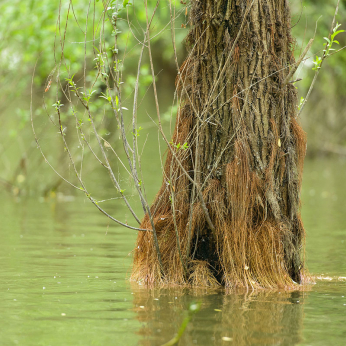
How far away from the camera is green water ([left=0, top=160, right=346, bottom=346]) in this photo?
416cm

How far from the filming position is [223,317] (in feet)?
15.3

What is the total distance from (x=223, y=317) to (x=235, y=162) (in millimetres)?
1450

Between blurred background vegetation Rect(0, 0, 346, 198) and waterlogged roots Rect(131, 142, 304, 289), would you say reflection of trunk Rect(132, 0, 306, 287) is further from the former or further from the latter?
blurred background vegetation Rect(0, 0, 346, 198)

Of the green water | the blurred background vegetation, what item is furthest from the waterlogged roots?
the blurred background vegetation

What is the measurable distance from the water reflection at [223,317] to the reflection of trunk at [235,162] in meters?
0.33

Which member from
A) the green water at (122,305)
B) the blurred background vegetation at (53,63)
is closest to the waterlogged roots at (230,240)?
the green water at (122,305)

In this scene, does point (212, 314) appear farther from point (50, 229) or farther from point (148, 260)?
point (50, 229)

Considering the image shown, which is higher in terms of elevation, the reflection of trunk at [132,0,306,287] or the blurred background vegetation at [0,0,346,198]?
the blurred background vegetation at [0,0,346,198]

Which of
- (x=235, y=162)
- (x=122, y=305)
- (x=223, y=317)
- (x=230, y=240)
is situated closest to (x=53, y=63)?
(x=235, y=162)

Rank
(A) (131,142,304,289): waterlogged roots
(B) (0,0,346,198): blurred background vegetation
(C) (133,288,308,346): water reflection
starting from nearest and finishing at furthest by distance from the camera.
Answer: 1. (C) (133,288,308,346): water reflection
2. (A) (131,142,304,289): waterlogged roots
3. (B) (0,0,346,198): blurred background vegetation

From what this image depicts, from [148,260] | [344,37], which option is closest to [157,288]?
[148,260]

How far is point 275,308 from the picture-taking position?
495 cm

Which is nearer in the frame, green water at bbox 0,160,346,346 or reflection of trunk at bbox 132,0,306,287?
green water at bbox 0,160,346,346

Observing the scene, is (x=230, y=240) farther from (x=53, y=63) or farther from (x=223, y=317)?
(x=53, y=63)
